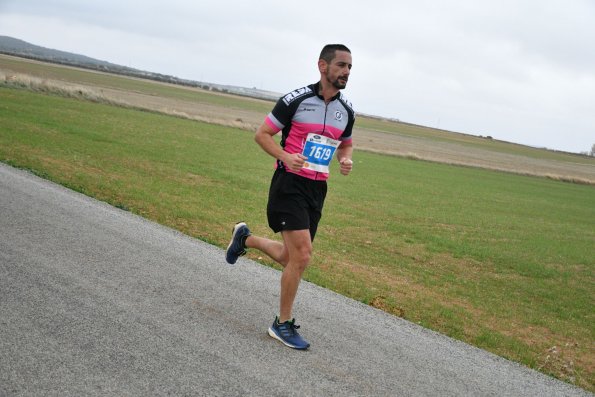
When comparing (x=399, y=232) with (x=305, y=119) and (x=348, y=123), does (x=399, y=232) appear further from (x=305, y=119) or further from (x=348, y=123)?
(x=305, y=119)

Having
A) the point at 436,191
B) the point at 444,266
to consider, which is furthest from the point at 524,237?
the point at 436,191

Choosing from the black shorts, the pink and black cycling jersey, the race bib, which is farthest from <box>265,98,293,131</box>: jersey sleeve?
the black shorts

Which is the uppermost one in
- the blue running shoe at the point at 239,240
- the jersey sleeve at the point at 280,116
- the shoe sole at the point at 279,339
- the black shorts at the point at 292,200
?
the jersey sleeve at the point at 280,116

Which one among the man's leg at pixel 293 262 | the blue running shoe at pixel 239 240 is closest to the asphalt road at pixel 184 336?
the man's leg at pixel 293 262

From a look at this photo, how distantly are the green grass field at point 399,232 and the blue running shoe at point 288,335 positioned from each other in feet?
9.12

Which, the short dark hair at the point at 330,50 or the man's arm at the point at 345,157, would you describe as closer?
the short dark hair at the point at 330,50

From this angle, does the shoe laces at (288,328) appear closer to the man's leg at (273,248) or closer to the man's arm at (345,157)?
the man's leg at (273,248)

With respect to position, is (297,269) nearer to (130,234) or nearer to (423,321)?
(423,321)

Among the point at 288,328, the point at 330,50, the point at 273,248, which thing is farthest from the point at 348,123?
the point at 288,328

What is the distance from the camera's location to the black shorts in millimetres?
4879

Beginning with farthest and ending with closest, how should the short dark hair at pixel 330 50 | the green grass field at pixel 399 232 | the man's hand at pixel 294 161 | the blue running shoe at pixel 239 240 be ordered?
the green grass field at pixel 399 232 → the blue running shoe at pixel 239 240 → the short dark hair at pixel 330 50 → the man's hand at pixel 294 161

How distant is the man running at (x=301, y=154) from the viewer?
4.84 meters

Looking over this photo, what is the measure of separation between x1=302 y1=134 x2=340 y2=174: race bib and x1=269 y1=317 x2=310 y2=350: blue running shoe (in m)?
1.29

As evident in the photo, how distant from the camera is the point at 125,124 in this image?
32.3 meters
